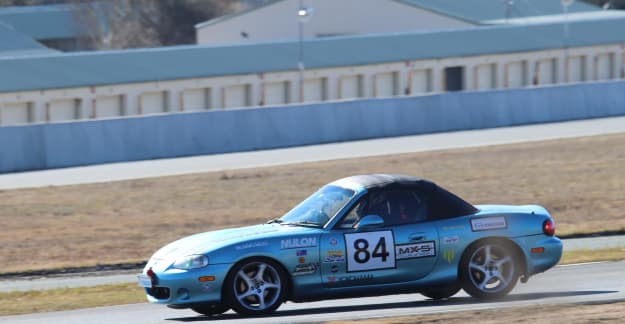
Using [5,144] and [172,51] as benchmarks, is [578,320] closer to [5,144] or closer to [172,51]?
[5,144]

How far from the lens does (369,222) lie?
11.7 m

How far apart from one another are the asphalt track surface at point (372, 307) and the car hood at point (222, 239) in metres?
0.65

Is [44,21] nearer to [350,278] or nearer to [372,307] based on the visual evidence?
[372,307]

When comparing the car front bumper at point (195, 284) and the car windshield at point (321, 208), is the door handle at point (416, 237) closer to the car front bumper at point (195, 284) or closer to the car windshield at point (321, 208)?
the car windshield at point (321, 208)

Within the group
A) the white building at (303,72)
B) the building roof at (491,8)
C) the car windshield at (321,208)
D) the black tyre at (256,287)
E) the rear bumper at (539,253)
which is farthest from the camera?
the building roof at (491,8)

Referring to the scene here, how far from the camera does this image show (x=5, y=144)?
1156 inches

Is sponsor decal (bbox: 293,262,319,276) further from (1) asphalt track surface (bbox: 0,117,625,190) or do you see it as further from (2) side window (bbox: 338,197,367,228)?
(1) asphalt track surface (bbox: 0,117,625,190)

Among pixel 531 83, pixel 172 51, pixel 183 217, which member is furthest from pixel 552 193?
pixel 531 83

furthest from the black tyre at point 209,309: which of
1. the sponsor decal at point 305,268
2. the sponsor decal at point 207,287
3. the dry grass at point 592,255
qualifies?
the dry grass at point 592,255

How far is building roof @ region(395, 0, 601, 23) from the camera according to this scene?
66.6m

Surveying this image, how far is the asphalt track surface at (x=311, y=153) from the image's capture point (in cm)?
2811

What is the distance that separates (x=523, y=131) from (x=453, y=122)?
2085 mm

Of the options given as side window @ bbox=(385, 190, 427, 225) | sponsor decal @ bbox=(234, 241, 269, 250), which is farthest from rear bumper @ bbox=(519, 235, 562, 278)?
sponsor decal @ bbox=(234, 241, 269, 250)

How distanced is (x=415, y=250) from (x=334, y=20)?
54.2m
